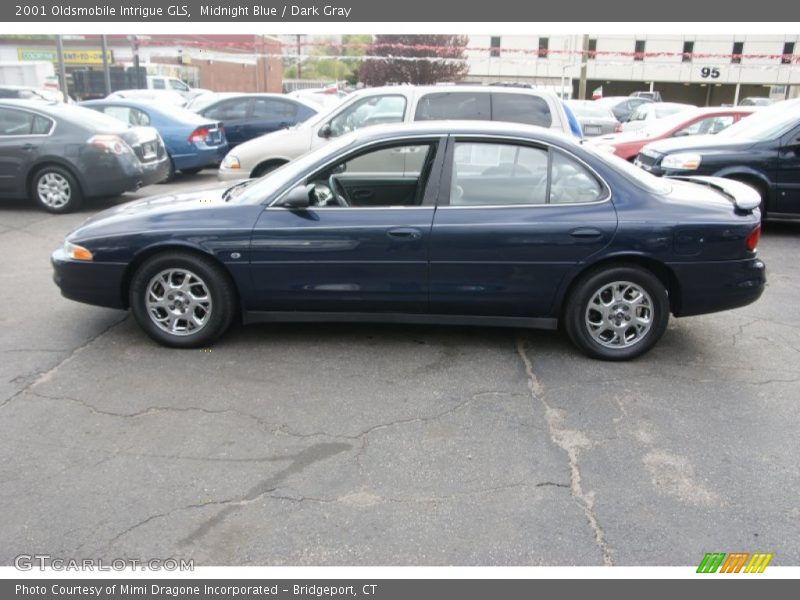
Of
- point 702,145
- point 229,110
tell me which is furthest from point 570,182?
point 229,110

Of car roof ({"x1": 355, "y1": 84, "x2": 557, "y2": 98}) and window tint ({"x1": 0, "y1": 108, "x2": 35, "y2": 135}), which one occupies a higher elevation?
car roof ({"x1": 355, "y1": 84, "x2": 557, "y2": 98})

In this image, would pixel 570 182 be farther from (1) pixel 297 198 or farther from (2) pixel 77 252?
(2) pixel 77 252

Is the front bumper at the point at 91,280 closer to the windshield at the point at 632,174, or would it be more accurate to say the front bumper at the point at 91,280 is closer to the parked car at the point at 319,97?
the windshield at the point at 632,174

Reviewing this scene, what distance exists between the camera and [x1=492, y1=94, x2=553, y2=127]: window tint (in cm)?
816

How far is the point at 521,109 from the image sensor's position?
8.23m

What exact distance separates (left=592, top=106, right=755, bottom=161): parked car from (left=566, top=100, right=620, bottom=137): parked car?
12.8 ft

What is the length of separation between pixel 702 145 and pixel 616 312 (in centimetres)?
514

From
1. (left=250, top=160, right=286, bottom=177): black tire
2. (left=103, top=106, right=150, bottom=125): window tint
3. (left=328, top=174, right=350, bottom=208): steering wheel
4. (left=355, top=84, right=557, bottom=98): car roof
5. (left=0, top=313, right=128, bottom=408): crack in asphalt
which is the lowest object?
(left=0, top=313, right=128, bottom=408): crack in asphalt

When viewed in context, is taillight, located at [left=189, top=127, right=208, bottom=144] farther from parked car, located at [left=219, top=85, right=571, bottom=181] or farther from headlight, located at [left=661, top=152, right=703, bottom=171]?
headlight, located at [left=661, top=152, right=703, bottom=171]

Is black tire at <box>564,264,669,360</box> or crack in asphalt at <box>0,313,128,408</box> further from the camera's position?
black tire at <box>564,264,669,360</box>

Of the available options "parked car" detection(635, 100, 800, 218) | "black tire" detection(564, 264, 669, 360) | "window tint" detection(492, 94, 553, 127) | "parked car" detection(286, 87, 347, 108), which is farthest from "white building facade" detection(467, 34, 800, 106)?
"black tire" detection(564, 264, 669, 360)

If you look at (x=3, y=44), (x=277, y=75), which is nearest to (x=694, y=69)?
(x=277, y=75)

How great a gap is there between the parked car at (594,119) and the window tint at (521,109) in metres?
7.74

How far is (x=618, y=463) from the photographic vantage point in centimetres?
350
